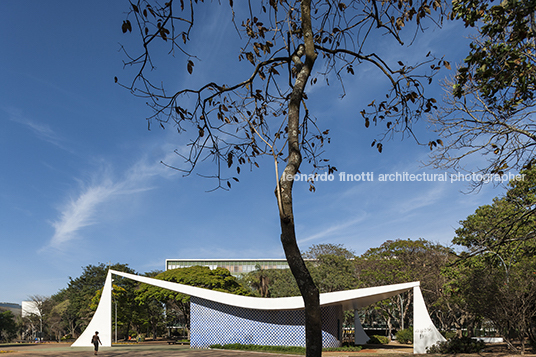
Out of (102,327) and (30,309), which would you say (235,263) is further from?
(102,327)

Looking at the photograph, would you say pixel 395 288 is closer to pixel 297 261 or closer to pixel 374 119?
pixel 374 119

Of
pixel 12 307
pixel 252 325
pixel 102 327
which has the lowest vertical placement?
pixel 12 307

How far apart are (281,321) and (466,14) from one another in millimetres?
19351

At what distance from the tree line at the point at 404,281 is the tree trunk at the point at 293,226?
554 cm

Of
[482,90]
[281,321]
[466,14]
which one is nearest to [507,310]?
[281,321]

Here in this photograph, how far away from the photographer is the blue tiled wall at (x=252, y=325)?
21.9 metres

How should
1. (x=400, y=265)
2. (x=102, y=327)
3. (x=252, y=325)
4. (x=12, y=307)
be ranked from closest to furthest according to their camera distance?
(x=252, y=325), (x=102, y=327), (x=400, y=265), (x=12, y=307)

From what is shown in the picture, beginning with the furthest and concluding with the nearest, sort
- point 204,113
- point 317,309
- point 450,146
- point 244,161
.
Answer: point 450,146
point 244,161
point 204,113
point 317,309

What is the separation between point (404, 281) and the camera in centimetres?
3159

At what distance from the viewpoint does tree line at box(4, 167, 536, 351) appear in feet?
52.6

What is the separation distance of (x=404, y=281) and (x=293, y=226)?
102ft

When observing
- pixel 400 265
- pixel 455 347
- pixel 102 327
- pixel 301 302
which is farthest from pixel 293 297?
pixel 400 265

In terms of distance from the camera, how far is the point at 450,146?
7.52m

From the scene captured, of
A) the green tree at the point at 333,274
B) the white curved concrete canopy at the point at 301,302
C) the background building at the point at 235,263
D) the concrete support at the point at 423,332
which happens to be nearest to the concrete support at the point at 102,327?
the white curved concrete canopy at the point at 301,302
